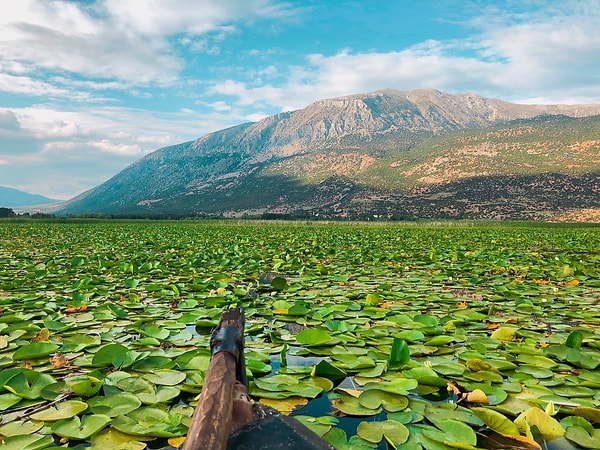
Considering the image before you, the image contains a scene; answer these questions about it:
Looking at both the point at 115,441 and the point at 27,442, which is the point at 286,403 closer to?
the point at 115,441

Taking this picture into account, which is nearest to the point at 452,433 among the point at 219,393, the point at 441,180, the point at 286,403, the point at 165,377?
the point at 286,403

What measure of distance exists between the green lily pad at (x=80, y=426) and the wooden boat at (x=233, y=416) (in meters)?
0.78

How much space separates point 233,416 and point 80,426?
36.4 inches

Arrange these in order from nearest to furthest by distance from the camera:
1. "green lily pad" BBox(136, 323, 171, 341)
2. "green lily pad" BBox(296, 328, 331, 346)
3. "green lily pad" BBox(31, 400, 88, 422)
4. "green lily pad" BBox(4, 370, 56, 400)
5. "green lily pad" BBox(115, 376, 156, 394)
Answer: "green lily pad" BBox(31, 400, 88, 422), "green lily pad" BBox(4, 370, 56, 400), "green lily pad" BBox(115, 376, 156, 394), "green lily pad" BBox(296, 328, 331, 346), "green lily pad" BBox(136, 323, 171, 341)

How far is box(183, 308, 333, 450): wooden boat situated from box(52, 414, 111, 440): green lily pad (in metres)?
0.78

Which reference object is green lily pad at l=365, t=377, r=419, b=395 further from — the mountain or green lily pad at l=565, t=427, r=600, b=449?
Answer: the mountain

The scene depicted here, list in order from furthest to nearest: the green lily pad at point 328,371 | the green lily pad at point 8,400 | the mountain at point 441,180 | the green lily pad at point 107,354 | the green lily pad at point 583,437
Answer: the mountain at point 441,180, the green lily pad at point 107,354, the green lily pad at point 328,371, the green lily pad at point 8,400, the green lily pad at point 583,437

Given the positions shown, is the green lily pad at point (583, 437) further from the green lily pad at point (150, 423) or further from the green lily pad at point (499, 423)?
the green lily pad at point (150, 423)

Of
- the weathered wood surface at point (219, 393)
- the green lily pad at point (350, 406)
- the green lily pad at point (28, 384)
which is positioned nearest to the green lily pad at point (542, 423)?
the green lily pad at point (350, 406)

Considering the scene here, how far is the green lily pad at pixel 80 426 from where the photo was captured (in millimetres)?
1749

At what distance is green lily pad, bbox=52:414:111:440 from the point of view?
1.75m

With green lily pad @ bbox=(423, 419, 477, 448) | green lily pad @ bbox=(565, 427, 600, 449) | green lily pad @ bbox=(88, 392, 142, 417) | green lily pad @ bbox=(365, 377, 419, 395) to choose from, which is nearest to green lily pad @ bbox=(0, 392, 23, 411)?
green lily pad @ bbox=(88, 392, 142, 417)

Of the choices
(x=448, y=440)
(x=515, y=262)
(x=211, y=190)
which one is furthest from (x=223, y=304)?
(x=211, y=190)

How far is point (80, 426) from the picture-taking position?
1.82 metres
